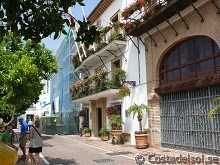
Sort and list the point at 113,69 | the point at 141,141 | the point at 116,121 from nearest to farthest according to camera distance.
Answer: the point at 141,141 → the point at 116,121 → the point at 113,69

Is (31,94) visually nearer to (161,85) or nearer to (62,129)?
(161,85)

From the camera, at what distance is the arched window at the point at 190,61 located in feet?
38.0

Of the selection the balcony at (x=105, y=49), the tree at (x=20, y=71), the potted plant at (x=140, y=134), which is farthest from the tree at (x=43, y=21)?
the balcony at (x=105, y=49)

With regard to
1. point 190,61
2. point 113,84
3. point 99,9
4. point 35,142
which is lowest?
point 35,142

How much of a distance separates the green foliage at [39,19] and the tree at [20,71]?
78 centimetres

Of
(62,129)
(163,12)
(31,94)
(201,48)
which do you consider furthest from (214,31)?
(62,129)

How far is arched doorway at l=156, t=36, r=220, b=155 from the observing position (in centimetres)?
1138

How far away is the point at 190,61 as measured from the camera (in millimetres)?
12781

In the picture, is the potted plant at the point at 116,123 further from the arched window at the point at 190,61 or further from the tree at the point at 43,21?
the tree at the point at 43,21

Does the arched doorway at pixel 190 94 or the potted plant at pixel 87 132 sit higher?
the arched doorway at pixel 190 94

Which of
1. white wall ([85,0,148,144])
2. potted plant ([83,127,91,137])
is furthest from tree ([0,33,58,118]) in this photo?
potted plant ([83,127,91,137])

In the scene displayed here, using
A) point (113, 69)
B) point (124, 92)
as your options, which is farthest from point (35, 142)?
point (113, 69)

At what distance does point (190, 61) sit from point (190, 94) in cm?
145

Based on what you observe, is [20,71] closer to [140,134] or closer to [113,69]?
[140,134]
